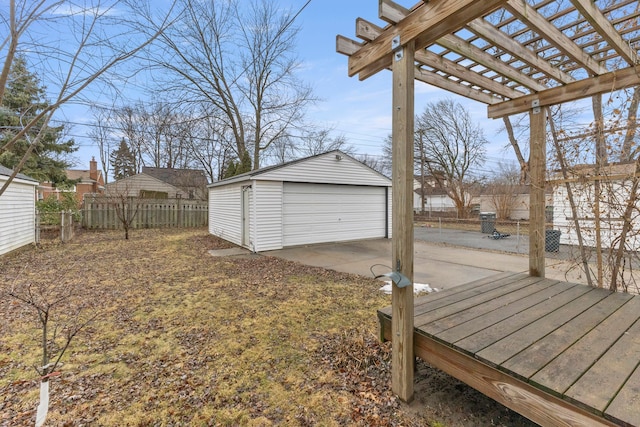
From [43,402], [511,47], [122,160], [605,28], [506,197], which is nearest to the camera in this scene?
[43,402]

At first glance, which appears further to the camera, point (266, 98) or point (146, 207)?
point (266, 98)

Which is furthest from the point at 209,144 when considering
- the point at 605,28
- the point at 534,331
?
the point at 534,331

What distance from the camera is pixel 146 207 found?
13023 mm

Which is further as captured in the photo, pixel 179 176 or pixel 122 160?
pixel 122 160

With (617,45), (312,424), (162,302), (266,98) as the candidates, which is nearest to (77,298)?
(162,302)

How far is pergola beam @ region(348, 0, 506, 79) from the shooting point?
5.28ft

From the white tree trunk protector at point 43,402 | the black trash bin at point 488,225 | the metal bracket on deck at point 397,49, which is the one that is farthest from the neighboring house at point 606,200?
the black trash bin at point 488,225

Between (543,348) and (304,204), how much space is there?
7.41 metres

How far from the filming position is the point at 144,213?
1305 cm

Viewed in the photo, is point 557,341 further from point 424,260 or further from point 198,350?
point 424,260

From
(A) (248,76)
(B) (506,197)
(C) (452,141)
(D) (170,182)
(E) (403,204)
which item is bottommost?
(E) (403,204)

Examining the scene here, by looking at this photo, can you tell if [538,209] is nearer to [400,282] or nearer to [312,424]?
[400,282]

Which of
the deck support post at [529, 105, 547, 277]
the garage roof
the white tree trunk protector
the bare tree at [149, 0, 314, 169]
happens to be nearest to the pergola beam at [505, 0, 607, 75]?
the deck support post at [529, 105, 547, 277]

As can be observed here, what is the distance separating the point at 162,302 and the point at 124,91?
9.72 ft
